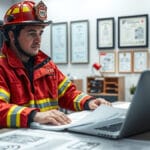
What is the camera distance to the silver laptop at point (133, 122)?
887mm

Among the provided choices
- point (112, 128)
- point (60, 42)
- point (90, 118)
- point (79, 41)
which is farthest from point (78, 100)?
point (60, 42)

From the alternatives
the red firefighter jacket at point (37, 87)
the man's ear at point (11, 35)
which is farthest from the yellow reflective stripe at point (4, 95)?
the man's ear at point (11, 35)

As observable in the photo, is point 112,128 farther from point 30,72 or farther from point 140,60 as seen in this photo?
point 140,60

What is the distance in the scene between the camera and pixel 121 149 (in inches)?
34.3

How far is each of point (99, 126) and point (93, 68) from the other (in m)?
3.98

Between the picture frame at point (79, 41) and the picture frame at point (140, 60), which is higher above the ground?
the picture frame at point (79, 41)

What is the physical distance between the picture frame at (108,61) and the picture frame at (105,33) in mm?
93

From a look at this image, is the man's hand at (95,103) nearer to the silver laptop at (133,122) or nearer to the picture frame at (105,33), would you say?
→ the silver laptop at (133,122)

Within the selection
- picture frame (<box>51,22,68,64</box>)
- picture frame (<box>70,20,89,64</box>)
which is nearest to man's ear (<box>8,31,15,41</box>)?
picture frame (<box>70,20,89,64</box>)

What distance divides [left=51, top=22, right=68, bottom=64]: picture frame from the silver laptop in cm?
421

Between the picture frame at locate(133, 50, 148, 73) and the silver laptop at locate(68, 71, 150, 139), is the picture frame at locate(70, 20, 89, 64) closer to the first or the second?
the picture frame at locate(133, 50, 148, 73)

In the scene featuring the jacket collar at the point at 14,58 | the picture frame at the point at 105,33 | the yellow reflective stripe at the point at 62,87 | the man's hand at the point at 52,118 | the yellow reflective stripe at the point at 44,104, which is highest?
the picture frame at the point at 105,33

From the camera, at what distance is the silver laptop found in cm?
89

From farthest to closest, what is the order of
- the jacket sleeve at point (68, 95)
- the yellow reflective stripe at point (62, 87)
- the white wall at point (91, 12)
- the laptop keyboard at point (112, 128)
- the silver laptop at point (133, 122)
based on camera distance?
1. the white wall at point (91, 12)
2. the yellow reflective stripe at point (62, 87)
3. the jacket sleeve at point (68, 95)
4. the laptop keyboard at point (112, 128)
5. the silver laptop at point (133, 122)
